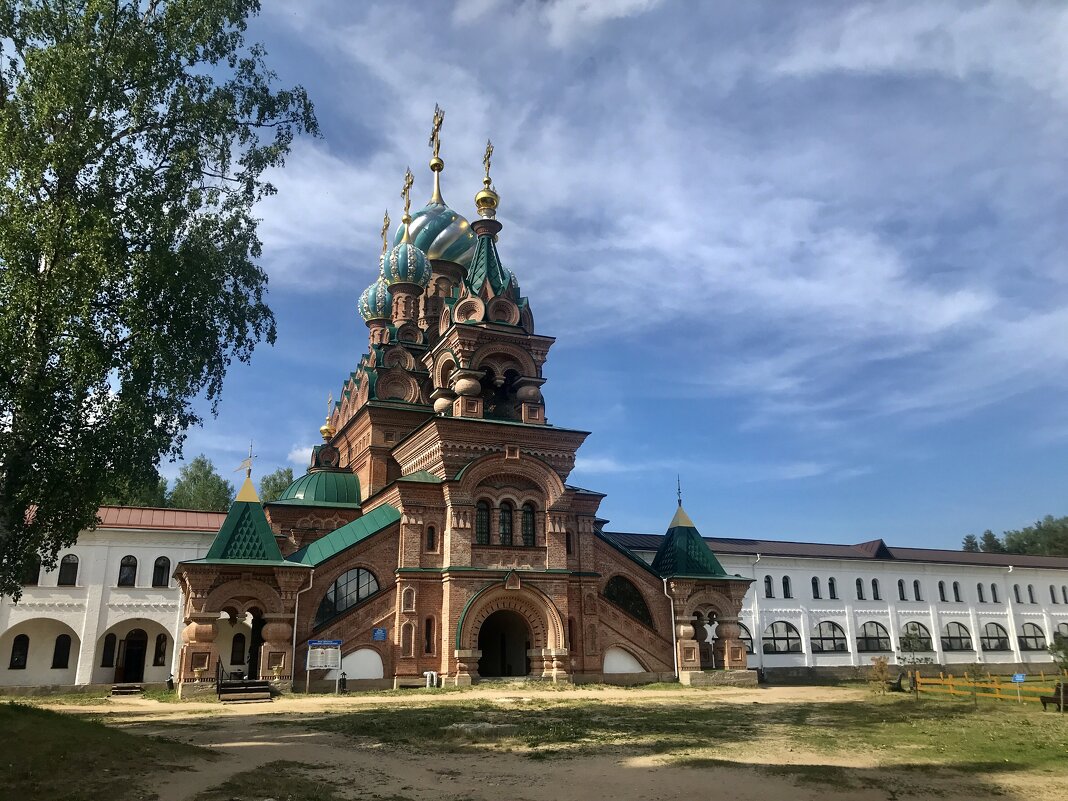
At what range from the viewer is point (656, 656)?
25391 mm

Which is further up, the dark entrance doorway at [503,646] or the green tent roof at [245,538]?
the green tent roof at [245,538]

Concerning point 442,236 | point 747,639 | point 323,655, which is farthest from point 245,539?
point 747,639

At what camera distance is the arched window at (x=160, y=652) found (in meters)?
26.9

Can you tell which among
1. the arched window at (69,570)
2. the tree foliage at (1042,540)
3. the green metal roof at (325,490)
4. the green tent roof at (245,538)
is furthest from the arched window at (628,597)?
the tree foliage at (1042,540)

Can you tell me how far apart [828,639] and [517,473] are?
18.5 meters

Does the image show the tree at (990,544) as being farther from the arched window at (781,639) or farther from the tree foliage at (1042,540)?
the arched window at (781,639)

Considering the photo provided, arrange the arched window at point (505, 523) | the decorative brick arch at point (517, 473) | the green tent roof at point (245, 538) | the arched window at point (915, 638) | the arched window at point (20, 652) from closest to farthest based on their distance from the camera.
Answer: the green tent roof at point (245, 538) < the decorative brick arch at point (517, 473) < the arched window at point (505, 523) < the arched window at point (20, 652) < the arched window at point (915, 638)

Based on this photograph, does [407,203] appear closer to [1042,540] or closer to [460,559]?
[460,559]

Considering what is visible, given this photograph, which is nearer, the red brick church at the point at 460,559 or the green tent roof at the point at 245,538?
the green tent roof at the point at 245,538

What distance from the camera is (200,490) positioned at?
152ft

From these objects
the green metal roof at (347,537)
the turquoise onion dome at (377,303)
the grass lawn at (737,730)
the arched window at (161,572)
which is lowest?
the grass lawn at (737,730)

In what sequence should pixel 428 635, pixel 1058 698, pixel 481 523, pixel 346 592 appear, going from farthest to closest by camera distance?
1. pixel 481 523
2. pixel 428 635
3. pixel 346 592
4. pixel 1058 698

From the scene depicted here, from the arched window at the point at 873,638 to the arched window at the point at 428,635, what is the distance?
21.3 meters

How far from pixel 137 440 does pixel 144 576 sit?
1609 cm
